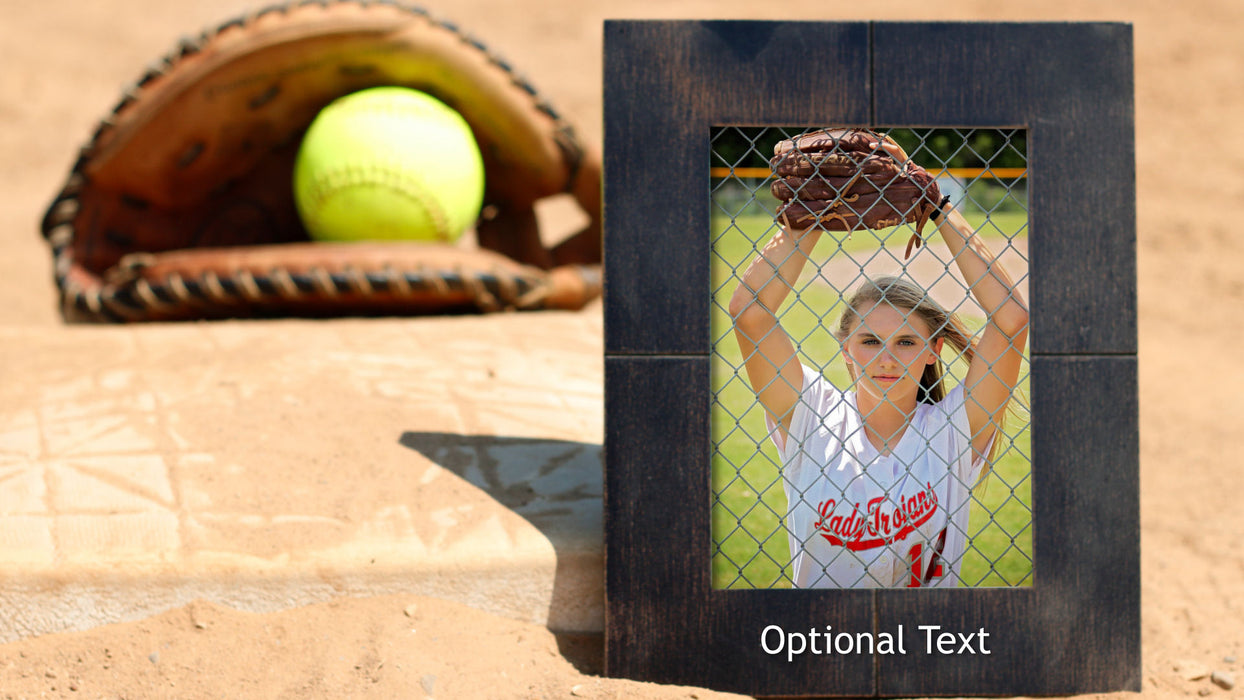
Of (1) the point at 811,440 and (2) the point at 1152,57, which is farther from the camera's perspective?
(2) the point at 1152,57

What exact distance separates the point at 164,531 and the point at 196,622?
265mm

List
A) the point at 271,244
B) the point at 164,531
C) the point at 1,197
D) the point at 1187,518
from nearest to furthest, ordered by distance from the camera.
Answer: the point at 164,531 → the point at 1187,518 → the point at 271,244 → the point at 1,197

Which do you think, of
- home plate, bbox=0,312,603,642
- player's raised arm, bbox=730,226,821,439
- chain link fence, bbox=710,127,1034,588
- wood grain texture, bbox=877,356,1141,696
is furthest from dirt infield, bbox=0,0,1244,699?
player's raised arm, bbox=730,226,821,439

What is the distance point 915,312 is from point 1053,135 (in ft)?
1.53

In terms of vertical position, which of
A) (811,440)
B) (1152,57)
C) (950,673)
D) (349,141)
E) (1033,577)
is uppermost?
(1152,57)

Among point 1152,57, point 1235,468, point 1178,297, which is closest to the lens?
point 1235,468

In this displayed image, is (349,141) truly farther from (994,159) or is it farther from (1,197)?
(1,197)

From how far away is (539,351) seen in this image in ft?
11.9

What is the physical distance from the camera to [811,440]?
6.97 feet

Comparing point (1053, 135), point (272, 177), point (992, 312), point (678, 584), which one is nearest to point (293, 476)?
point (678, 584)

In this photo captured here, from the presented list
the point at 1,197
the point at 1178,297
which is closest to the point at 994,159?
the point at 1178,297

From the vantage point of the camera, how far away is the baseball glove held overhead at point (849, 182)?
80.1 inches

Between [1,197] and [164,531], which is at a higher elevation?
[1,197]

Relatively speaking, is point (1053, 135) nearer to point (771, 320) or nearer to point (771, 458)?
point (771, 320)
